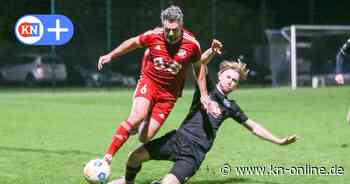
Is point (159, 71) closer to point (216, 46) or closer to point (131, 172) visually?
point (216, 46)

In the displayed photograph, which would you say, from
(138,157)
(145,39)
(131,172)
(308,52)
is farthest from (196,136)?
(308,52)

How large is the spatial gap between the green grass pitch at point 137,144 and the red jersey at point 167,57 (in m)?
1.13

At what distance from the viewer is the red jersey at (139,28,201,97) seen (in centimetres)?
838

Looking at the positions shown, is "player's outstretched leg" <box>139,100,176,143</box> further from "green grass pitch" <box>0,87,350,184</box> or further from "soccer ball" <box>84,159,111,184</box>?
"soccer ball" <box>84,159,111,184</box>

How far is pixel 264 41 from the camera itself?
3791 cm

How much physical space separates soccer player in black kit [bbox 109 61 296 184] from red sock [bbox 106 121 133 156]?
21cm

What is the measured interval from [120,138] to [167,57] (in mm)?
975

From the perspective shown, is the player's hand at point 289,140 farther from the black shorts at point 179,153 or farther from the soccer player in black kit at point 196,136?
the black shorts at point 179,153

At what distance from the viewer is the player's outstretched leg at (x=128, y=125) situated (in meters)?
8.06

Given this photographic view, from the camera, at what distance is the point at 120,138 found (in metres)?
8.13

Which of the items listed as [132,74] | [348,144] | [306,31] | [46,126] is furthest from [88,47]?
[348,144]

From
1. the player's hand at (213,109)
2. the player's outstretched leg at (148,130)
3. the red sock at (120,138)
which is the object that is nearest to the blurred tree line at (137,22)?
the player's outstretched leg at (148,130)

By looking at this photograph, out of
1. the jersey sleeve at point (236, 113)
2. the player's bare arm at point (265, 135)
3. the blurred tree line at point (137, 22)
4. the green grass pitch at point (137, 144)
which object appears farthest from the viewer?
the blurred tree line at point (137, 22)

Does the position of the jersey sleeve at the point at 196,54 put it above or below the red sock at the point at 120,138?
above
